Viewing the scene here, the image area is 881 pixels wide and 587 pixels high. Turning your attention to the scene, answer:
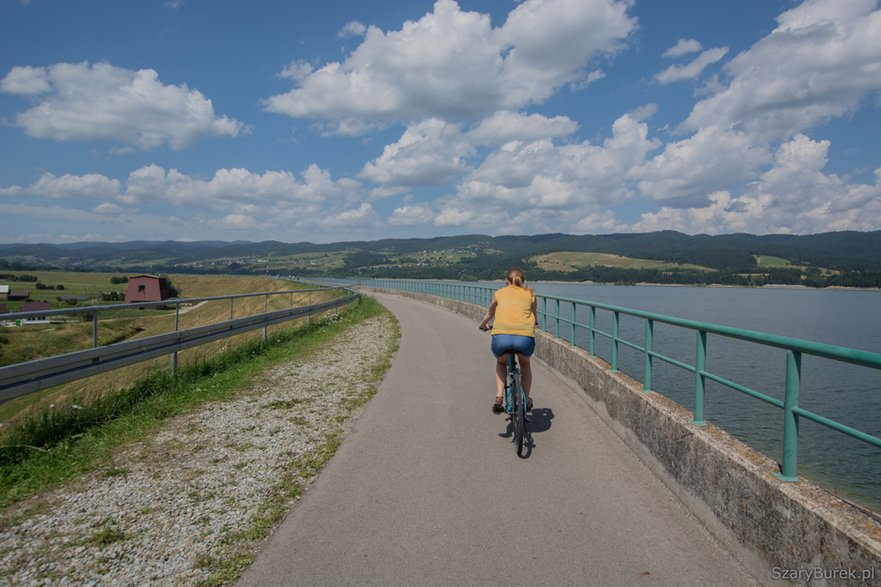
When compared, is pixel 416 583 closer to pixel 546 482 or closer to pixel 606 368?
pixel 546 482

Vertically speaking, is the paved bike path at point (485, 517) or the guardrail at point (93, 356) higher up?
the guardrail at point (93, 356)

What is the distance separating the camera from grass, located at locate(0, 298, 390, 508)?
4.90m

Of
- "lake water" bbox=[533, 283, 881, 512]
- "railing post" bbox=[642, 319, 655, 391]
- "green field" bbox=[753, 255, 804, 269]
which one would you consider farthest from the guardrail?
"green field" bbox=[753, 255, 804, 269]

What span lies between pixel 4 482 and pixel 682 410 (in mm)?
5821

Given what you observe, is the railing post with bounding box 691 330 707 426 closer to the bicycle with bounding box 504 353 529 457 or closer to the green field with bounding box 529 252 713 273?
the bicycle with bounding box 504 353 529 457

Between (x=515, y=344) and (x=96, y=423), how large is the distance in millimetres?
4813

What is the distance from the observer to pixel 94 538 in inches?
147

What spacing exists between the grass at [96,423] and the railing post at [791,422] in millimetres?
3790

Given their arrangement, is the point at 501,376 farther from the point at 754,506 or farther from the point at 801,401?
the point at 801,401

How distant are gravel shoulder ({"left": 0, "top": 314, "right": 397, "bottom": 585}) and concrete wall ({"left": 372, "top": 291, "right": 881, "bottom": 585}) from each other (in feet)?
9.97

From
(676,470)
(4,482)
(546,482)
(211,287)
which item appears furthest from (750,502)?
(211,287)

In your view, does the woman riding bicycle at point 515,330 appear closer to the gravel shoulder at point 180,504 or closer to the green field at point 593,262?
the gravel shoulder at point 180,504

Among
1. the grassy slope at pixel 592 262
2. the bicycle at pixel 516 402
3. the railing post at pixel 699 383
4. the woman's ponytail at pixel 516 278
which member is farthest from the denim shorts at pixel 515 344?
the grassy slope at pixel 592 262

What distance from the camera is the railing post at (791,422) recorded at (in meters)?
3.39
